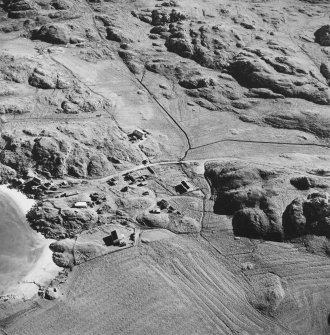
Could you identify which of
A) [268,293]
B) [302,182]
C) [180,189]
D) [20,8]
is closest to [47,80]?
[20,8]

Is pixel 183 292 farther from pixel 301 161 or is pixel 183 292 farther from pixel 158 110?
pixel 158 110

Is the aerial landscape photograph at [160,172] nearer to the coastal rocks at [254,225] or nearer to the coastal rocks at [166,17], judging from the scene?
the coastal rocks at [254,225]

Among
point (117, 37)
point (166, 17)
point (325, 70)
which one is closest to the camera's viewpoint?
point (325, 70)

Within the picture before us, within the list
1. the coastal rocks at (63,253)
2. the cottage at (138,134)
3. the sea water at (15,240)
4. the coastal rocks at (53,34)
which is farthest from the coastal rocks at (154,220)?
the coastal rocks at (53,34)

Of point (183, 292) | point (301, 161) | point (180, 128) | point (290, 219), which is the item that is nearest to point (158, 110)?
point (180, 128)

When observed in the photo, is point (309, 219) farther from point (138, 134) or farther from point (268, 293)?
point (138, 134)
